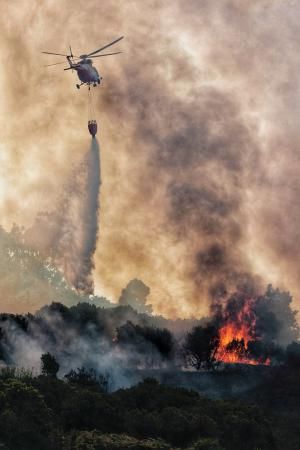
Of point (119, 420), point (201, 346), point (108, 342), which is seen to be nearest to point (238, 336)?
point (201, 346)

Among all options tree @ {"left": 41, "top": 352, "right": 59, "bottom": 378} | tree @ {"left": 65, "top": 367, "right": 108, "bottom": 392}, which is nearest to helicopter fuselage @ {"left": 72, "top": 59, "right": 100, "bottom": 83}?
tree @ {"left": 41, "top": 352, "right": 59, "bottom": 378}

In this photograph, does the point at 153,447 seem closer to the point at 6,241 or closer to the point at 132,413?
the point at 132,413

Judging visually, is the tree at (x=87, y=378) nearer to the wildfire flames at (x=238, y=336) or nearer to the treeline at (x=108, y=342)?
the treeline at (x=108, y=342)

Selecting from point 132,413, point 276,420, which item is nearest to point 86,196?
point 276,420

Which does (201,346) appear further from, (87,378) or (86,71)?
(86,71)

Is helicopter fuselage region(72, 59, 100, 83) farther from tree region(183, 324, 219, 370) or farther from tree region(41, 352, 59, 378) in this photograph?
tree region(183, 324, 219, 370)

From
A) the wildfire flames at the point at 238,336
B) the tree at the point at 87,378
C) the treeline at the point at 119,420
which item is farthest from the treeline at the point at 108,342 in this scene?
the treeline at the point at 119,420
